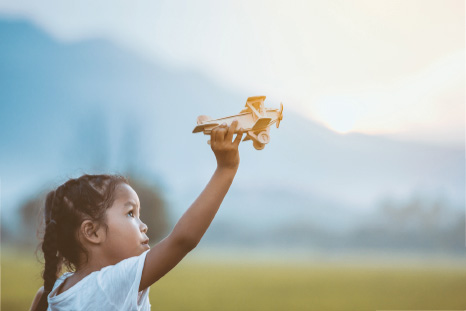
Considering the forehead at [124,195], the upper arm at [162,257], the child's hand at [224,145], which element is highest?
the child's hand at [224,145]

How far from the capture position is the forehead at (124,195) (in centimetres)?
78

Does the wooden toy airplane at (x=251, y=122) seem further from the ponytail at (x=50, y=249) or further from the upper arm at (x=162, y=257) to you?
the ponytail at (x=50, y=249)

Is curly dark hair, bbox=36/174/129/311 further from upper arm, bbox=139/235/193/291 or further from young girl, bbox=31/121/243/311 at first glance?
upper arm, bbox=139/235/193/291

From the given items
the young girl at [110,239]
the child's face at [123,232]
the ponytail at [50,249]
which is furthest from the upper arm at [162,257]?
the ponytail at [50,249]

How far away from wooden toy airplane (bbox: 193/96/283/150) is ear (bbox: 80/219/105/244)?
0.75ft

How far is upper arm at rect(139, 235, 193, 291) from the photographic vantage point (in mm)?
634

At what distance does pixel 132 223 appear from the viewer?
76cm

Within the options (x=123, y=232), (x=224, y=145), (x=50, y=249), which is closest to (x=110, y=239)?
(x=123, y=232)

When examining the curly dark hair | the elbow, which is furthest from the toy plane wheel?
the curly dark hair

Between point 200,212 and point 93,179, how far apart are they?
10.1 inches

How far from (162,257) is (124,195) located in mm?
179

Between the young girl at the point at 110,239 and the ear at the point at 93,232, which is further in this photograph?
the ear at the point at 93,232

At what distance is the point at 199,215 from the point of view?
2.08ft

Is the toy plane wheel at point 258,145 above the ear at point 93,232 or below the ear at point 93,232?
above
